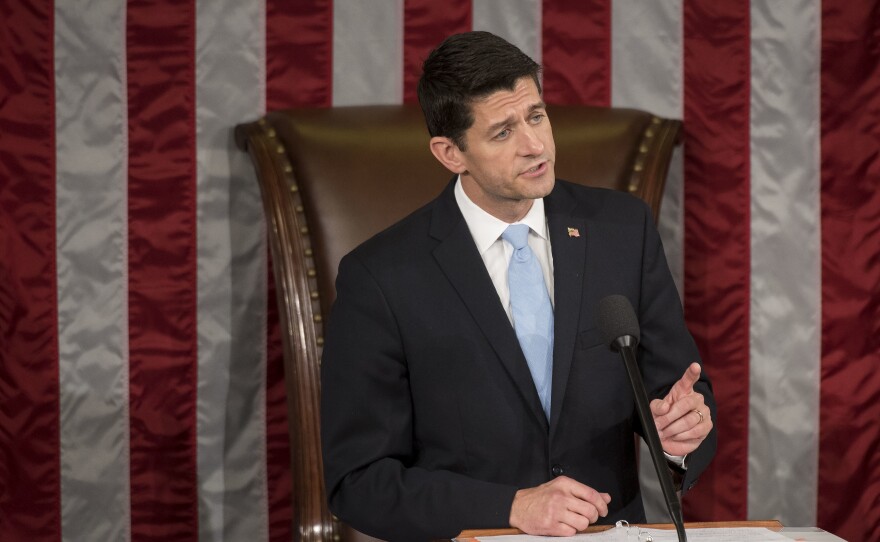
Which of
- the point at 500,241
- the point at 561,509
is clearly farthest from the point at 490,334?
the point at 561,509

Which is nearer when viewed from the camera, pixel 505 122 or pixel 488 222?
pixel 505 122

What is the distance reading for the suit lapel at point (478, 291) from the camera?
1837mm

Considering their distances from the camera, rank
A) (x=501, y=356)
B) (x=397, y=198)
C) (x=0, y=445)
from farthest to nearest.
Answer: (x=0, y=445) → (x=397, y=198) → (x=501, y=356)

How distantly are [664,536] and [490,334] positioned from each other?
52 cm

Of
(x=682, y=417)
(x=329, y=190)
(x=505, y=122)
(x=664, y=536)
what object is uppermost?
(x=505, y=122)

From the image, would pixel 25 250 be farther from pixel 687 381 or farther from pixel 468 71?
pixel 687 381

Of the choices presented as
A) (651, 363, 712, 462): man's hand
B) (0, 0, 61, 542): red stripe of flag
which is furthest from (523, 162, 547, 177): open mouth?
(0, 0, 61, 542): red stripe of flag

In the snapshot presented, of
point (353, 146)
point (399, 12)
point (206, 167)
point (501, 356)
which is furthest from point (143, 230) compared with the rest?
point (501, 356)

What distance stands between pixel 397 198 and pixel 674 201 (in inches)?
28.1

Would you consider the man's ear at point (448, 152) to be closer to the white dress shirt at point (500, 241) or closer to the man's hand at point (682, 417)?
the white dress shirt at point (500, 241)

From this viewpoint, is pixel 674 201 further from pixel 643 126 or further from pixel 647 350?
pixel 647 350

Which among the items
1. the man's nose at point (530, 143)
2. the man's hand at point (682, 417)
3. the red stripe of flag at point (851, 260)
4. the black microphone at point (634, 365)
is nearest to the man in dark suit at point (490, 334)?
the man's nose at point (530, 143)

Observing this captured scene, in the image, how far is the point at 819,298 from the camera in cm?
262

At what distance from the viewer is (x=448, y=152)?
6.35ft
